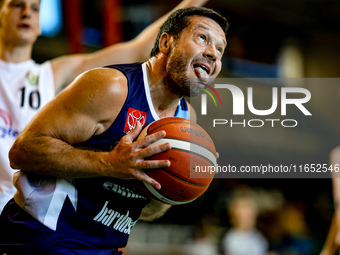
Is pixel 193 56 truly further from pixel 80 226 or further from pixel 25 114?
pixel 25 114

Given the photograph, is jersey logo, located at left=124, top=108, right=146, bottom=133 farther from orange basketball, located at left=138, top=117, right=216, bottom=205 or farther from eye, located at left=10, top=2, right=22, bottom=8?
eye, located at left=10, top=2, right=22, bottom=8

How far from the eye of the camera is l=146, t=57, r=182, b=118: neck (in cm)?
262

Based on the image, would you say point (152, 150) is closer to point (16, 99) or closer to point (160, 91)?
point (160, 91)

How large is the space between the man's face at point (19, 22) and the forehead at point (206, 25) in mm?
1595

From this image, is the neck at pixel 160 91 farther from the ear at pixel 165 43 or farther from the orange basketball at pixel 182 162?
the orange basketball at pixel 182 162

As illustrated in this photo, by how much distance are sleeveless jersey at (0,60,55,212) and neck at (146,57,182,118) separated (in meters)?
1.24

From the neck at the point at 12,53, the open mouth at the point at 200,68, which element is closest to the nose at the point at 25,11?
the neck at the point at 12,53

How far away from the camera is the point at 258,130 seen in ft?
47.0

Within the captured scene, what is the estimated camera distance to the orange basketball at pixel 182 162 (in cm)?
225

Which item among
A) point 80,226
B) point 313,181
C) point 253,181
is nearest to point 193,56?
point 80,226

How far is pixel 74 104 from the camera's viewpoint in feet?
7.33

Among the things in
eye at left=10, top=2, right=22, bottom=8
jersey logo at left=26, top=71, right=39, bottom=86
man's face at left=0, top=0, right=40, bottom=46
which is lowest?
jersey logo at left=26, top=71, right=39, bottom=86

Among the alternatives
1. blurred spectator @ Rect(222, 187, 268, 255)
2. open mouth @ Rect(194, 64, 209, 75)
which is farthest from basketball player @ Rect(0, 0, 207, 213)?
blurred spectator @ Rect(222, 187, 268, 255)

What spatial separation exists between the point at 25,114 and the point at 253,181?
1003 centimetres
